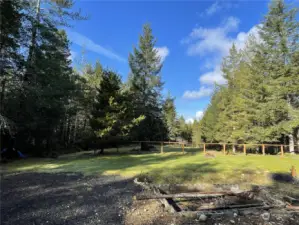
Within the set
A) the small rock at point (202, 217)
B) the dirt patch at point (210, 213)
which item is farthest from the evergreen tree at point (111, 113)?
the small rock at point (202, 217)

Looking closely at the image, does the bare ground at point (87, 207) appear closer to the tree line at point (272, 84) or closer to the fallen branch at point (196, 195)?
the fallen branch at point (196, 195)

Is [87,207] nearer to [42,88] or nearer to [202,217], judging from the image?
[202,217]

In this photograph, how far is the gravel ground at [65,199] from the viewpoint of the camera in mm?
3431

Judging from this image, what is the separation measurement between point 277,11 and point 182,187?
16542 mm

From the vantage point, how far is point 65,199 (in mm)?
4406

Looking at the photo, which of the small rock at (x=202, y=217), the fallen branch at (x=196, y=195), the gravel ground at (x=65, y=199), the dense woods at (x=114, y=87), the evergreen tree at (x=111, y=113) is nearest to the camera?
the small rock at (x=202, y=217)

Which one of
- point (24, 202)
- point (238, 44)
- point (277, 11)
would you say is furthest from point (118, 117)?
point (238, 44)

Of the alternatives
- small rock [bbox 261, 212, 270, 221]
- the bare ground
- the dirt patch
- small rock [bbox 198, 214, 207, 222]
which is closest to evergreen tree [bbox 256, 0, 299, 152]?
the dirt patch

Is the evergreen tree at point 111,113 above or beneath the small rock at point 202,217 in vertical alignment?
above

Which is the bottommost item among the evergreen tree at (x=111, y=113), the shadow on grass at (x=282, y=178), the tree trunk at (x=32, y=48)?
the shadow on grass at (x=282, y=178)

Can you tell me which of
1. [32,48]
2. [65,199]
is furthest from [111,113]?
[65,199]

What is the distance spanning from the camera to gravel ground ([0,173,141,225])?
3431mm

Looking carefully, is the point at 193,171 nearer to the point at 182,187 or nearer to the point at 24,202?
the point at 182,187

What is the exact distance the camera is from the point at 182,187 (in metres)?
5.70
